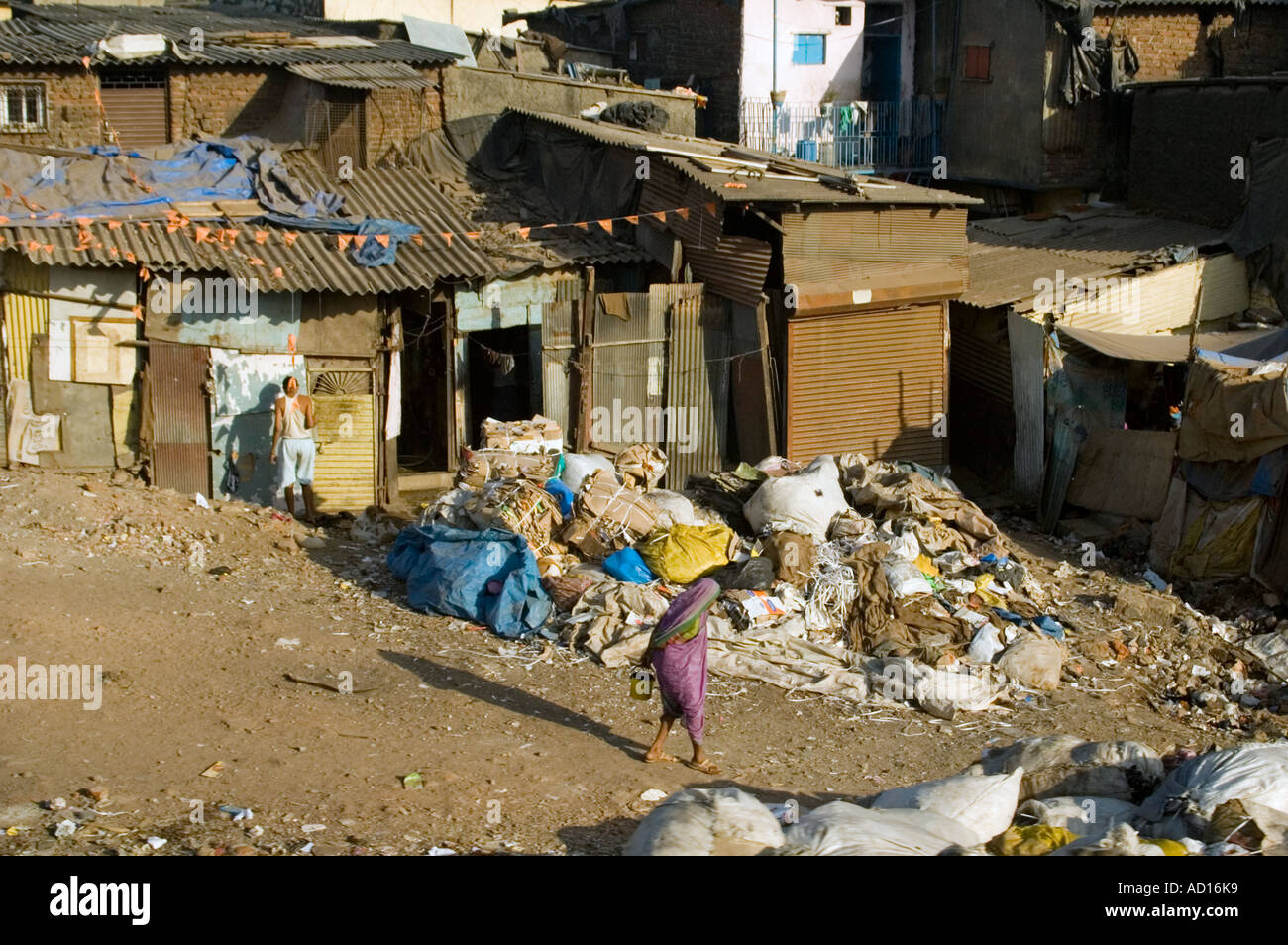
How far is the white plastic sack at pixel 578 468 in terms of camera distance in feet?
40.4

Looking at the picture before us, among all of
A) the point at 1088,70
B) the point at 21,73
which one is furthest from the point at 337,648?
the point at 1088,70

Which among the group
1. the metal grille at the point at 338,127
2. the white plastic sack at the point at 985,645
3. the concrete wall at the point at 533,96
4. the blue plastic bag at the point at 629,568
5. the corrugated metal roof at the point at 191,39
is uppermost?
the corrugated metal roof at the point at 191,39

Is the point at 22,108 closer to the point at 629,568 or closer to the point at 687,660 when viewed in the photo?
the point at 629,568

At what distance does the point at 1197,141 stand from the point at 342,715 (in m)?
13.5

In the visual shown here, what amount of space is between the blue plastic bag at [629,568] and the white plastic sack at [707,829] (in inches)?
169

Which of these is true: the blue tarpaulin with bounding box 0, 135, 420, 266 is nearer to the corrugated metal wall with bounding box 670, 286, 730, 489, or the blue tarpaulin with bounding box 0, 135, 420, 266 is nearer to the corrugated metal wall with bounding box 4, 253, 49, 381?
the corrugated metal wall with bounding box 4, 253, 49, 381

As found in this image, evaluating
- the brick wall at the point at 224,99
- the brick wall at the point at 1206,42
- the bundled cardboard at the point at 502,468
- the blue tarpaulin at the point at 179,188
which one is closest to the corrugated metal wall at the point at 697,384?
the bundled cardboard at the point at 502,468

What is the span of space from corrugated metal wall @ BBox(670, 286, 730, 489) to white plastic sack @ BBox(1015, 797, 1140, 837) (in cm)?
730

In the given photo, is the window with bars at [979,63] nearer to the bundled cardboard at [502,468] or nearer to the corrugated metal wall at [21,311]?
the bundled cardboard at [502,468]

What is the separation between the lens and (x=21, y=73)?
14.9m

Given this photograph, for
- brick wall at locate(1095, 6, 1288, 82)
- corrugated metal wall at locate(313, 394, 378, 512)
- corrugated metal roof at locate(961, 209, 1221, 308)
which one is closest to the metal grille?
corrugated metal wall at locate(313, 394, 378, 512)

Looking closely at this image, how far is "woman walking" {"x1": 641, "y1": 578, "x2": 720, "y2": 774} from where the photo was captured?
805 centimetres

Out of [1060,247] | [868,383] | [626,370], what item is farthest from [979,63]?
[626,370]

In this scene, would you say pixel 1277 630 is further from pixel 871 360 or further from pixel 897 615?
pixel 871 360
